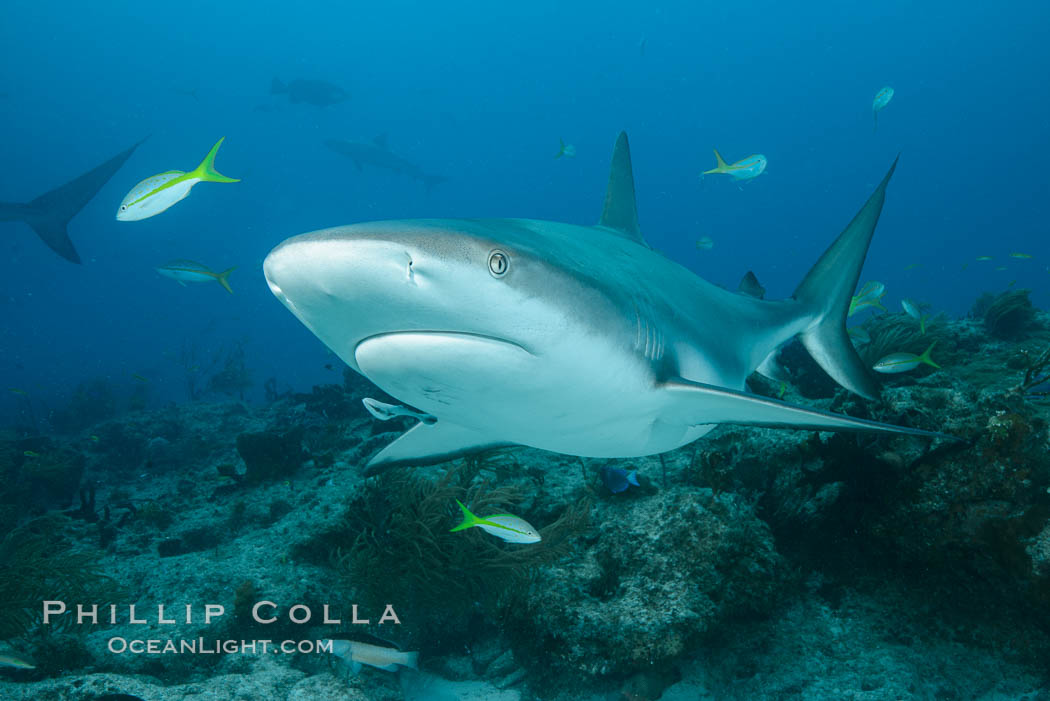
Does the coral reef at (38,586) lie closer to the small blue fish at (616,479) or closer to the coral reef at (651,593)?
the coral reef at (651,593)

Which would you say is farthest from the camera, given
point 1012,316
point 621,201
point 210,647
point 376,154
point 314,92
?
point 376,154

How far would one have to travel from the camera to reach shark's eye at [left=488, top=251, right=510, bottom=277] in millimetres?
1458

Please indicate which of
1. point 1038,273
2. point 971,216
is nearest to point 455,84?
point 971,216

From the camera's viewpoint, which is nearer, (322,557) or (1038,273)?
(322,557)

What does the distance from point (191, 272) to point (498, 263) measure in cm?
758

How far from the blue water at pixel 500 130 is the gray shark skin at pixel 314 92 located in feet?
135

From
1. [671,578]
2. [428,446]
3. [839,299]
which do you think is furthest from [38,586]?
[839,299]

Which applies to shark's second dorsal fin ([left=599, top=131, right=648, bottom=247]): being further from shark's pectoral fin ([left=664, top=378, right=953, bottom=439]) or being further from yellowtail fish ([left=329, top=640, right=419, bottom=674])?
yellowtail fish ([left=329, top=640, right=419, bottom=674])

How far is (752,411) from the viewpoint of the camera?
87.0 inches

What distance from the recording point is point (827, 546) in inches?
138

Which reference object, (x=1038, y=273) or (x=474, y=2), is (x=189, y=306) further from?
(x=1038, y=273)

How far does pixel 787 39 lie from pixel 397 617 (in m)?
135

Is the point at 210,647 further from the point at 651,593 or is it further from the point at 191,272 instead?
the point at 191,272

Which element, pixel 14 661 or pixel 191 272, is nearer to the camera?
pixel 14 661
